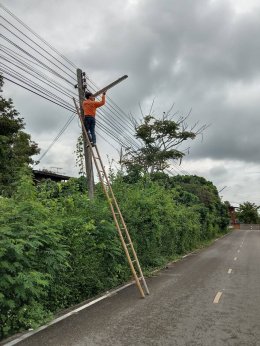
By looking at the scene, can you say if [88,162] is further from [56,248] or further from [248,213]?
[248,213]

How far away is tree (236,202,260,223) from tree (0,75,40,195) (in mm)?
106463

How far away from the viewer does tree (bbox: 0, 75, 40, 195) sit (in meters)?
21.4

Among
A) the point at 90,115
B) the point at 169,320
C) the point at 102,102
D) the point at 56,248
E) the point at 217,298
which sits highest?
the point at 102,102

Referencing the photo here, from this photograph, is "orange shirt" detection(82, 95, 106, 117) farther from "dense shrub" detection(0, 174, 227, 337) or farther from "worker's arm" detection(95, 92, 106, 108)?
"dense shrub" detection(0, 174, 227, 337)

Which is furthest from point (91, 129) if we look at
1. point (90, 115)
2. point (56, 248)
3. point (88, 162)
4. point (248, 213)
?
point (248, 213)

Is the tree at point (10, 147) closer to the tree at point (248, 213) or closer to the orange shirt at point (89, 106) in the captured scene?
the orange shirt at point (89, 106)

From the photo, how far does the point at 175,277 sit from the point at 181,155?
92.1 ft

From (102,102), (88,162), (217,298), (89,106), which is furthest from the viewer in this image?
(88,162)

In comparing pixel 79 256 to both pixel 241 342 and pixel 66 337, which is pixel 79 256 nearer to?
pixel 66 337

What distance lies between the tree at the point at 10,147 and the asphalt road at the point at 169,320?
15.2 feet

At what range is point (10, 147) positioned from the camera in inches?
1095

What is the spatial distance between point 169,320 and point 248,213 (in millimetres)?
137669

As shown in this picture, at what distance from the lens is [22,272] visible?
8.25 metres

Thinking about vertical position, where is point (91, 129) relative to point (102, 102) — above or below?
below
